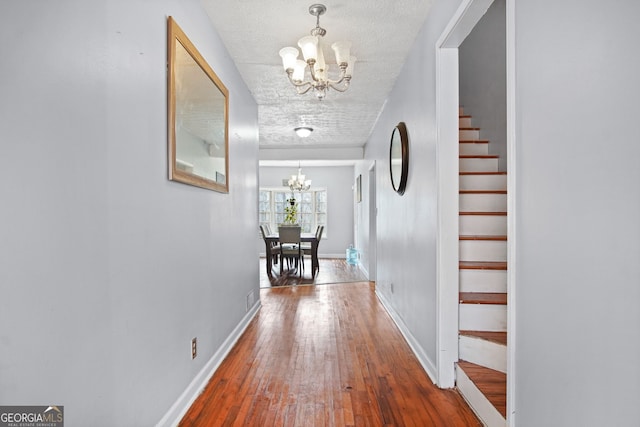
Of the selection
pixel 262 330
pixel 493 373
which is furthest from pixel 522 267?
pixel 262 330

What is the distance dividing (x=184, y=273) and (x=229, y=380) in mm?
840

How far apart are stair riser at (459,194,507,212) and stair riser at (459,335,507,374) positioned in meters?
1.15

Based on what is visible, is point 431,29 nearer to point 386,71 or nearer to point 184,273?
point 386,71

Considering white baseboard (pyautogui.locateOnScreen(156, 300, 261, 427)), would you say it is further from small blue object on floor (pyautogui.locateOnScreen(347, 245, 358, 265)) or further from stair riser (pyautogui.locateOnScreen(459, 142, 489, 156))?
small blue object on floor (pyautogui.locateOnScreen(347, 245, 358, 265))

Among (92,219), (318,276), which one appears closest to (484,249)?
(92,219)

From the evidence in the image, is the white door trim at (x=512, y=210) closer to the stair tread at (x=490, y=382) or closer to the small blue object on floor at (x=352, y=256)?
the stair tread at (x=490, y=382)

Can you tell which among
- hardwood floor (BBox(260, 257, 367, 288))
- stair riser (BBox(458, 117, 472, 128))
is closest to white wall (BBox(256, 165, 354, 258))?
hardwood floor (BBox(260, 257, 367, 288))

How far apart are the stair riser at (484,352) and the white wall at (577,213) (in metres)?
0.79

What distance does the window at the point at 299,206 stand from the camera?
403 inches

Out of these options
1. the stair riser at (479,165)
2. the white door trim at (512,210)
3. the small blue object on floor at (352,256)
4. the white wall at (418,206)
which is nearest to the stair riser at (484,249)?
the white wall at (418,206)

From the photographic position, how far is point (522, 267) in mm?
1308

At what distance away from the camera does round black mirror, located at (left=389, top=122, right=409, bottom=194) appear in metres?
3.14

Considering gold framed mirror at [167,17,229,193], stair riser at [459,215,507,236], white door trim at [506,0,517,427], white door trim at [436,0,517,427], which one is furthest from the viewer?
stair riser at [459,215,507,236]

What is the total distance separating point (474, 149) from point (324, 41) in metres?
1.87
